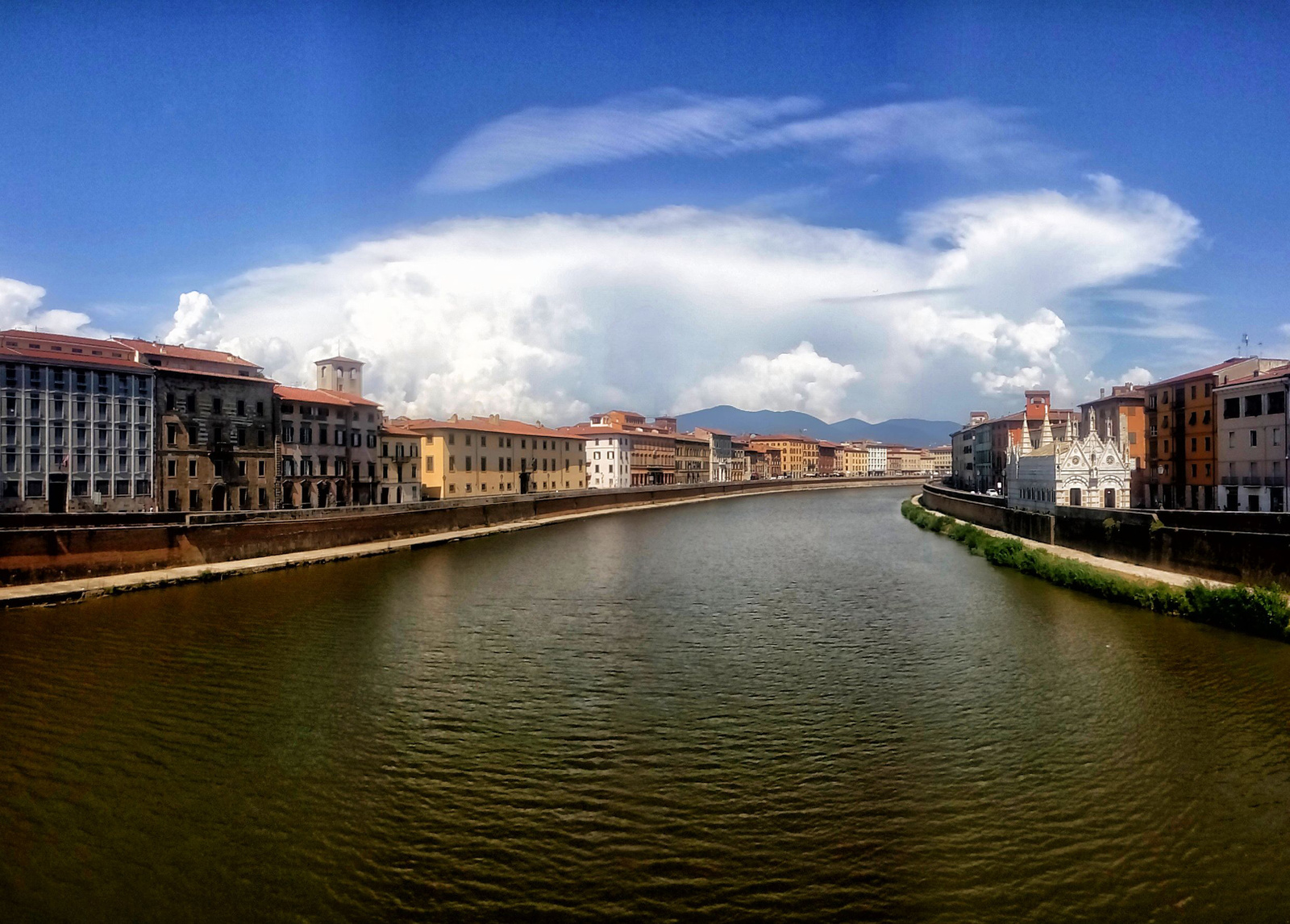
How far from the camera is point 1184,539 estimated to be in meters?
31.0

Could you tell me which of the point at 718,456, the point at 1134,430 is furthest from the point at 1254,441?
the point at 718,456

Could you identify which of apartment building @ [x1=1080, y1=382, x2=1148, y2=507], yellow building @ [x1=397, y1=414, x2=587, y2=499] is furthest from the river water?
yellow building @ [x1=397, y1=414, x2=587, y2=499]

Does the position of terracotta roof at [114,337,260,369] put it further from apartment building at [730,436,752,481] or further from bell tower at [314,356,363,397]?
apartment building at [730,436,752,481]

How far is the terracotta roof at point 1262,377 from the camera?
41688mm

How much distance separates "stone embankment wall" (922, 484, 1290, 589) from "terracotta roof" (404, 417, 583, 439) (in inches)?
1964

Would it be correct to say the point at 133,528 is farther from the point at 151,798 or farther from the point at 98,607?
the point at 151,798

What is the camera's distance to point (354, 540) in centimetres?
4669

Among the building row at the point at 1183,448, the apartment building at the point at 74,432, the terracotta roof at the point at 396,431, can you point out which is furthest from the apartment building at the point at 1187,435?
the apartment building at the point at 74,432

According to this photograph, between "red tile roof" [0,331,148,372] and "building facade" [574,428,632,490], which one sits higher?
"red tile roof" [0,331,148,372]

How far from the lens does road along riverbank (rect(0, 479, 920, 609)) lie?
2980 centimetres

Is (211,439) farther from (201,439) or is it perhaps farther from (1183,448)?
(1183,448)

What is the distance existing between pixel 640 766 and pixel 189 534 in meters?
29.7

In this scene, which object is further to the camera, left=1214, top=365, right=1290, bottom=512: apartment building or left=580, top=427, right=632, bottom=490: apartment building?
left=580, top=427, right=632, bottom=490: apartment building

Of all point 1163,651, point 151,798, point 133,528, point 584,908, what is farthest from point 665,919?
point 133,528
